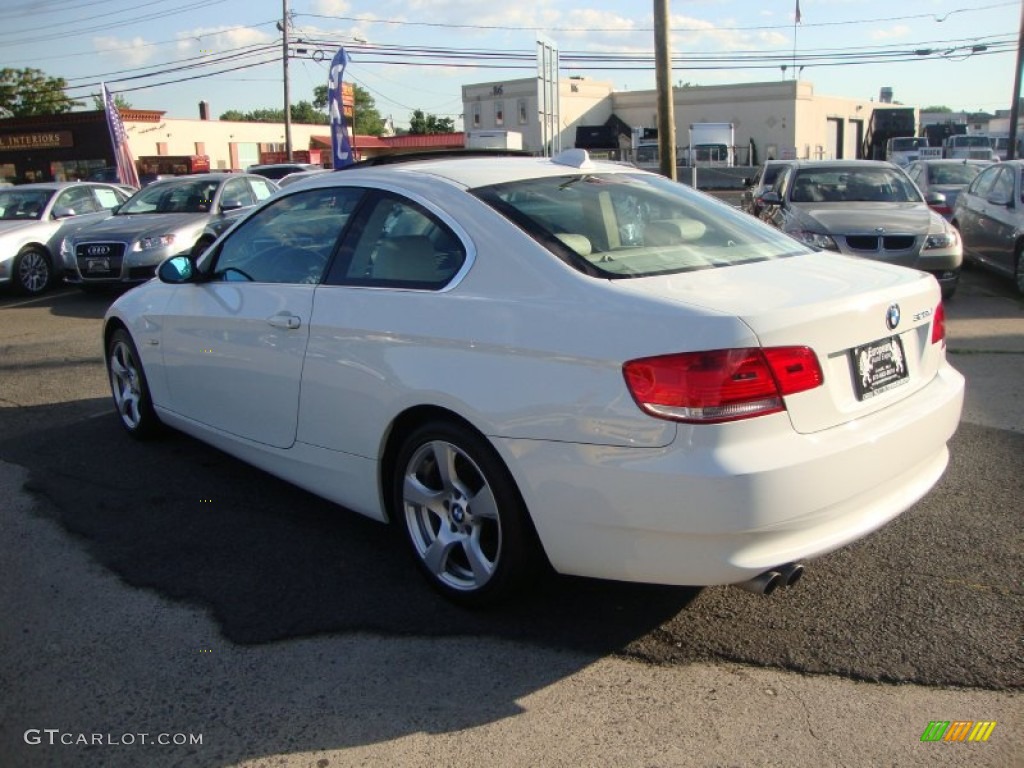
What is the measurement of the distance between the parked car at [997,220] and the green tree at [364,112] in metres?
99.7

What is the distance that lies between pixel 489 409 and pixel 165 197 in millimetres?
11333

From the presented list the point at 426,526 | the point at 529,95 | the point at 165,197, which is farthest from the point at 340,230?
the point at 529,95

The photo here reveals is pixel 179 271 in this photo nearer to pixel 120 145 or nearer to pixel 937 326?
pixel 937 326

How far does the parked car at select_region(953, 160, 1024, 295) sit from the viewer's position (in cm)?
1059

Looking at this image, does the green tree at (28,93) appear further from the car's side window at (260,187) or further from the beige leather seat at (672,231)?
the beige leather seat at (672,231)

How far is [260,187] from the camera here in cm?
1424

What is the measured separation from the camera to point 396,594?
3.67 metres

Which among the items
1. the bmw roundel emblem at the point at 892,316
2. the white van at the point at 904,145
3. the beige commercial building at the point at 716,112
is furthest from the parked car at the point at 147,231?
the beige commercial building at the point at 716,112

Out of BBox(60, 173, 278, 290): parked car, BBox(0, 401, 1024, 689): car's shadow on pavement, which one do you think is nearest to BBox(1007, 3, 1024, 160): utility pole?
BBox(60, 173, 278, 290): parked car

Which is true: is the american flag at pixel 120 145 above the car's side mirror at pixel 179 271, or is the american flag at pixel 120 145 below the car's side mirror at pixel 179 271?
above

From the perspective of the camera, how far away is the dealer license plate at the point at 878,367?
304 centimetres

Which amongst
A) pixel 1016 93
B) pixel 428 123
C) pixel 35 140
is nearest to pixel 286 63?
pixel 35 140

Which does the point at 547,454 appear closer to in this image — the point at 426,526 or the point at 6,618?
the point at 426,526

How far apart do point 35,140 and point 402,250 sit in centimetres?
5105
